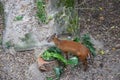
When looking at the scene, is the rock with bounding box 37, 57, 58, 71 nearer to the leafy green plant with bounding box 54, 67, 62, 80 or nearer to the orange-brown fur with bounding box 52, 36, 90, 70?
the leafy green plant with bounding box 54, 67, 62, 80

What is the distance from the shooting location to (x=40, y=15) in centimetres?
895

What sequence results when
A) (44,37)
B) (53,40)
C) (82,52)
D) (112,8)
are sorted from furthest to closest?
(112,8) → (44,37) → (53,40) → (82,52)

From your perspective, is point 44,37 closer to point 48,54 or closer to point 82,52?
point 48,54

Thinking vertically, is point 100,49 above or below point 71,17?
below

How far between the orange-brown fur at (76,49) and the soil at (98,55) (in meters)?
0.29

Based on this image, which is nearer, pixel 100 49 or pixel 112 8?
pixel 100 49

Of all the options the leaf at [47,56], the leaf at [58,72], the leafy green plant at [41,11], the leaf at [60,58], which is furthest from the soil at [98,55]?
the leafy green plant at [41,11]

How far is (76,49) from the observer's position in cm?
688

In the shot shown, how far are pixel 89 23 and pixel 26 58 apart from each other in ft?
6.00

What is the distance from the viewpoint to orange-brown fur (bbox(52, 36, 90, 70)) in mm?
6828

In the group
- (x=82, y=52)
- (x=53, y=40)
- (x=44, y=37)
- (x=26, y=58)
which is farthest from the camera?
(x=44, y=37)

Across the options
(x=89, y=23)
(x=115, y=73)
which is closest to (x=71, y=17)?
(x=89, y=23)

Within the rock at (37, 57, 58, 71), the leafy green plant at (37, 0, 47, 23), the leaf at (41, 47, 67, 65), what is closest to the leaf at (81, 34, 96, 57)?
the leaf at (41, 47, 67, 65)

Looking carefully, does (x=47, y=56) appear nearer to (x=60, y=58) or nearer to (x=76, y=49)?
(x=60, y=58)
